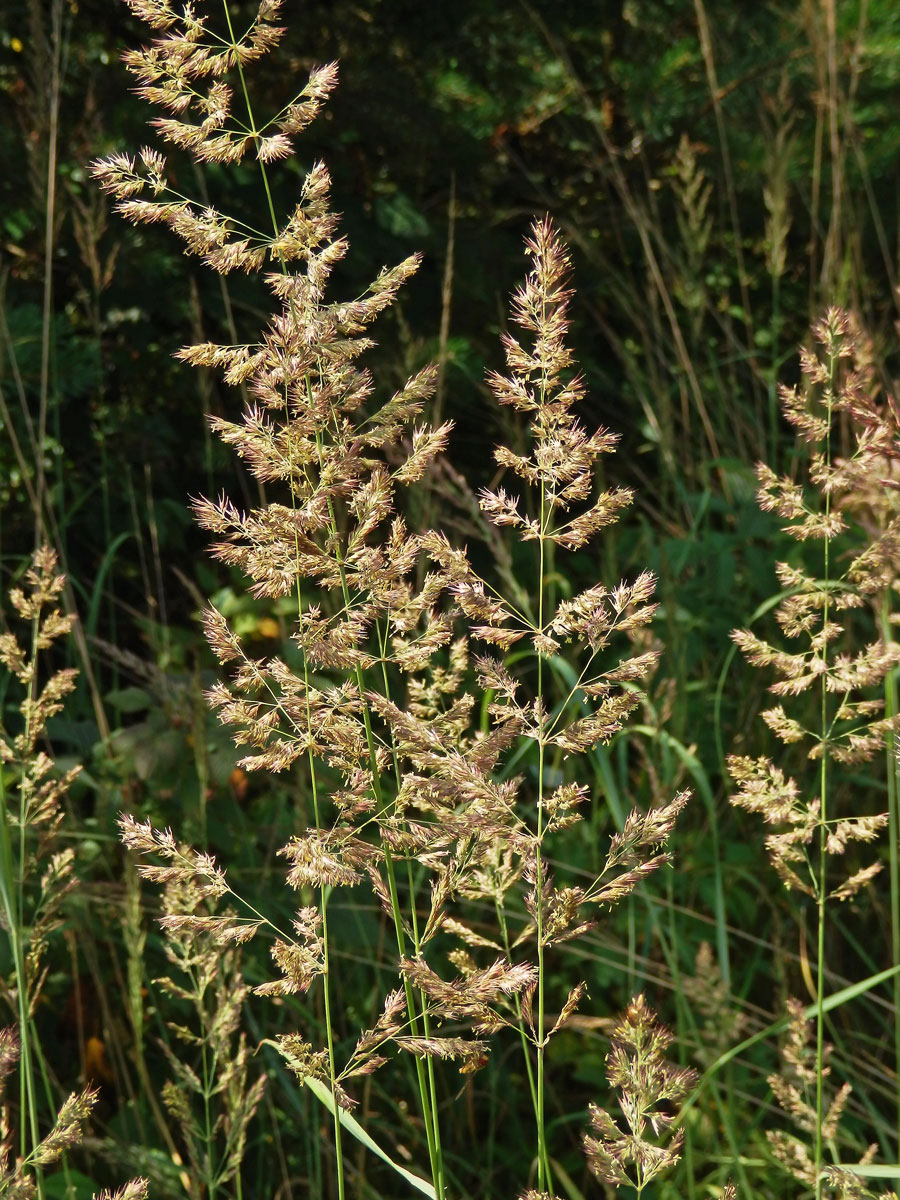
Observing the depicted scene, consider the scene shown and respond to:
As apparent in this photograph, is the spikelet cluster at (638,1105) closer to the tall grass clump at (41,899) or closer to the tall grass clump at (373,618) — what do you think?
the tall grass clump at (373,618)

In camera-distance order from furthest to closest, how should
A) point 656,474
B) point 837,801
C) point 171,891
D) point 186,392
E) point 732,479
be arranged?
point 656,474 < point 186,392 < point 732,479 < point 837,801 < point 171,891

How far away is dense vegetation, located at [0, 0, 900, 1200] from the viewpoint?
34.7 inches

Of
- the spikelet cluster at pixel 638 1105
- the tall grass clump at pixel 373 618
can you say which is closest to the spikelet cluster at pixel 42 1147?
the tall grass clump at pixel 373 618

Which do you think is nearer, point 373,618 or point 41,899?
point 373,618

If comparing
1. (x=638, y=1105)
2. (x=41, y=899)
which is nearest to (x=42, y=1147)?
(x=638, y=1105)

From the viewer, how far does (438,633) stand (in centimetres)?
91

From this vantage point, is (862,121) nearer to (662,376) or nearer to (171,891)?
(662,376)

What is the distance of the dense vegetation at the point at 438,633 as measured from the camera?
2.89 ft

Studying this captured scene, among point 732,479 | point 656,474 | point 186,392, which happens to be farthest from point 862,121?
point 186,392

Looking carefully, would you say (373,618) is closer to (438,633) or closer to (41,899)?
(438,633)

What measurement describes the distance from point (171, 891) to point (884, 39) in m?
4.08

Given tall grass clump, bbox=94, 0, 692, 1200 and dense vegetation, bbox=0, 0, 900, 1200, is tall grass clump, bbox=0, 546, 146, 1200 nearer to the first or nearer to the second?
dense vegetation, bbox=0, 0, 900, 1200

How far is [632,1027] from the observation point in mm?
908

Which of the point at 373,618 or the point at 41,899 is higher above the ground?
the point at 373,618
